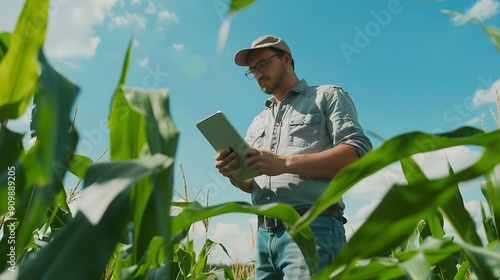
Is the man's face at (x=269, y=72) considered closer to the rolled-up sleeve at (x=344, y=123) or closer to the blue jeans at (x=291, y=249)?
the rolled-up sleeve at (x=344, y=123)

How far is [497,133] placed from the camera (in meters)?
0.38

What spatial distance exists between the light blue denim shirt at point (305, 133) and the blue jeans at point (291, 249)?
3.5 inches

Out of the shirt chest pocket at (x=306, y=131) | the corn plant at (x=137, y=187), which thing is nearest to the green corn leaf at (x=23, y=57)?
the corn plant at (x=137, y=187)

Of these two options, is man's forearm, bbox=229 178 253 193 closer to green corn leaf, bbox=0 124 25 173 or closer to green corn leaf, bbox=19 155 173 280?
green corn leaf, bbox=0 124 25 173

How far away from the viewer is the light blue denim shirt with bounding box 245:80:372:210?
62.4 inches

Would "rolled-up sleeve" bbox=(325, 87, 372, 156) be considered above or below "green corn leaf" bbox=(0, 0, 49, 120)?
below

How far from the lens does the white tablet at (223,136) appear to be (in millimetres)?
1305

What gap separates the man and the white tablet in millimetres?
23

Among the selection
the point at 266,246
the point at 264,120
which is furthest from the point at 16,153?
the point at 264,120

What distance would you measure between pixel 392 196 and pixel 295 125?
54.9 inches

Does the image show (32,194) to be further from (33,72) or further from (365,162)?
(365,162)

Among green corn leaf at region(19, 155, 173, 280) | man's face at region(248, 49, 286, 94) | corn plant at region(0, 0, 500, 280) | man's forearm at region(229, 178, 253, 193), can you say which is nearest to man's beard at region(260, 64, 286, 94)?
man's face at region(248, 49, 286, 94)

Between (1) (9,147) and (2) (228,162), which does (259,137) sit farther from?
(1) (9,147)

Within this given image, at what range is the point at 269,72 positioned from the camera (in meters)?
1.91
